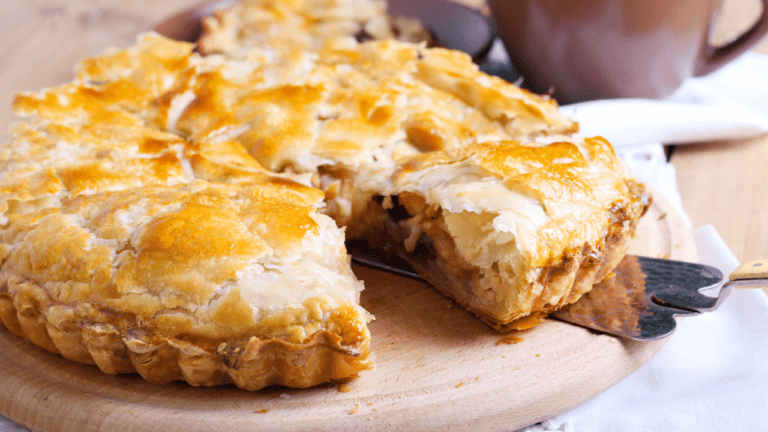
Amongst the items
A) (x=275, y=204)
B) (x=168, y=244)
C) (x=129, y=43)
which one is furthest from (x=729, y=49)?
A: (x=129, y=43)

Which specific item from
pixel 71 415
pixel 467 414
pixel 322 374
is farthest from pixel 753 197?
pixel 71 415

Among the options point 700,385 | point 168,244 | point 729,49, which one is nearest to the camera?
point 168,244

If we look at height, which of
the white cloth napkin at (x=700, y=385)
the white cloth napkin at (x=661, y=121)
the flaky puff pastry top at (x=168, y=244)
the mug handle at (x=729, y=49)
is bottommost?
the white cloth napkin at (x=700, y=385)

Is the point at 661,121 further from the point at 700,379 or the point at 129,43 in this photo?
the point at 129,43

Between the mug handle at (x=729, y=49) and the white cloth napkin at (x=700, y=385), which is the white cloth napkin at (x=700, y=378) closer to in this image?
the white cloth napkin at (x=700, y=385)

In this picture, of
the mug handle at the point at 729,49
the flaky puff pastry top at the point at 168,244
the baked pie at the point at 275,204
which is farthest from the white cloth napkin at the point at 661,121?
the flaky puff pastry top at the point at 168,244

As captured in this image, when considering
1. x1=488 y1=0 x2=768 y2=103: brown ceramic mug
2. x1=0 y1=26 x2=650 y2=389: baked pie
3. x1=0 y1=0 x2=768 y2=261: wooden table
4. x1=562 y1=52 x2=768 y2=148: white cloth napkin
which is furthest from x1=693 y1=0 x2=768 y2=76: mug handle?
x1=0 y1=26 x2=650 y2=389: baked pie

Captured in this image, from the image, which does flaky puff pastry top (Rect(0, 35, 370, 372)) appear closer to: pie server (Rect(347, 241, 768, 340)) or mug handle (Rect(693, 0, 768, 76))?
pie server (Rect(347, 241, 768, 340))
